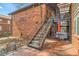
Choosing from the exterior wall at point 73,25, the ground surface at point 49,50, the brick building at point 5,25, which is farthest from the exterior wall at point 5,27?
the exterior wall at point 73,25

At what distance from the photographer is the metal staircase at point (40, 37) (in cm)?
246

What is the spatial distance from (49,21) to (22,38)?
516mm

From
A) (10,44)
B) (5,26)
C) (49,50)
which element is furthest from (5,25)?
(49,50)

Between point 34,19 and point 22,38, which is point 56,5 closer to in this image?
point 34,19

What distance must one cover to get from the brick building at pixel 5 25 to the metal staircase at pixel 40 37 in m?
0.41

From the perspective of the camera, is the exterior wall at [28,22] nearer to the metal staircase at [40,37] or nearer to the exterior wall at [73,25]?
the metal staircase at [40,37]

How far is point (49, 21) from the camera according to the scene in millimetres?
2463

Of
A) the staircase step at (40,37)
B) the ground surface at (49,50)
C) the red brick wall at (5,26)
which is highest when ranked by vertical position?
the red brick wall at (5,26)

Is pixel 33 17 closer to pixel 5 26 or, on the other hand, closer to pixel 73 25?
pixel 5 26

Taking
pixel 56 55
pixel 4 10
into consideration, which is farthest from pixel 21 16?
pixel 56 55

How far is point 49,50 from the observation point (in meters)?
2.45

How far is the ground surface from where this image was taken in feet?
7.99

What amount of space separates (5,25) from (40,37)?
591 millimetres

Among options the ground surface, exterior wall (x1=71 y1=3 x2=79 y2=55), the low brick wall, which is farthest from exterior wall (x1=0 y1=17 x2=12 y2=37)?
exterior wall (x1=71 y1=3 x2=79 y2=55)
